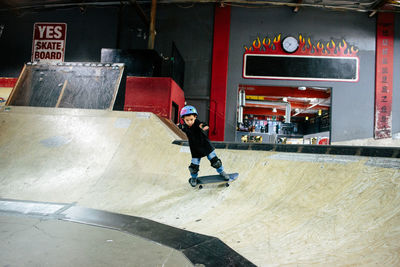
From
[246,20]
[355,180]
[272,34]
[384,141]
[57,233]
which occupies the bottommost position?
[57,233]

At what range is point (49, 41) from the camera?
1152 centimetres

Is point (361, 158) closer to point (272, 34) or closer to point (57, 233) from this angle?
point (57, 233)

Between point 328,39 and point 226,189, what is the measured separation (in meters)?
9.95

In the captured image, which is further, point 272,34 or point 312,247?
point 272,34

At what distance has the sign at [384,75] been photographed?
9.60m

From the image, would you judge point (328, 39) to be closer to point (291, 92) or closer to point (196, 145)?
point (291, 92)

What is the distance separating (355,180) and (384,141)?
9.11 meters

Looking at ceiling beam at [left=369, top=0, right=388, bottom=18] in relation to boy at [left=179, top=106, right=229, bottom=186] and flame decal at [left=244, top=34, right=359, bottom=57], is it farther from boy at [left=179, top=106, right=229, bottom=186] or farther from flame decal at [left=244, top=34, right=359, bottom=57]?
boy at [left=179, top=106, right=229, bottom=186]

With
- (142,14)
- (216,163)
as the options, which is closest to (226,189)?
(216,163)

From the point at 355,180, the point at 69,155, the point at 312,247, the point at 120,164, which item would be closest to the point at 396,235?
the point at 312,247

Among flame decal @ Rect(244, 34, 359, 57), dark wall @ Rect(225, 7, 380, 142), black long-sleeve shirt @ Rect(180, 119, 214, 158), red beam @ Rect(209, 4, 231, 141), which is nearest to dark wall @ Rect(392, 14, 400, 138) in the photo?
dark wall @ Rect(225, 7, 380, 142)

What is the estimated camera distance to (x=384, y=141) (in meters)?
9.45

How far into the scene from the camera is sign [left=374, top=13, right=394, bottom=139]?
9.60 metres

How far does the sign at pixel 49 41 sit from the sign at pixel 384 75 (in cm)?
1386
